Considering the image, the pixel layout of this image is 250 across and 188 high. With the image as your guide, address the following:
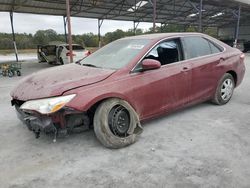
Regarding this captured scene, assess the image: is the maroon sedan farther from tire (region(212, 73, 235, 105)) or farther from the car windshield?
tire (region(212, 73, 235, 105))

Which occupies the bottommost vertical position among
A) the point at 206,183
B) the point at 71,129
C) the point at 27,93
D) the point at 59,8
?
the point at 206,183

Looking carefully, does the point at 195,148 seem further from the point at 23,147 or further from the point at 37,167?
the point at 23,147

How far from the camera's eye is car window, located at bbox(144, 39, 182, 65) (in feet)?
12.0

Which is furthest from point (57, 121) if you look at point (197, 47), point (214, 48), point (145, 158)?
point (214, 48)

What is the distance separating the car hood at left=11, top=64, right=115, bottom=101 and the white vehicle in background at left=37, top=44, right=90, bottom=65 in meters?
8.83

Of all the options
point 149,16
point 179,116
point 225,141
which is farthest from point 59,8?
point 225,141

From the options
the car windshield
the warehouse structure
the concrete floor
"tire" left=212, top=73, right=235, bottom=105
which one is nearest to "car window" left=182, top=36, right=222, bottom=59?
"tire" left=212, top=73, right=235, bottom=105

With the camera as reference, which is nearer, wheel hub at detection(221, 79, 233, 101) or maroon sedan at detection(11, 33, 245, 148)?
maroon sedan at detection(11, 33, 245, 148)

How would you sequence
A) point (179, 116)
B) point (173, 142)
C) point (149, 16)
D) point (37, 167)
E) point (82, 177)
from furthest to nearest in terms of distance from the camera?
point (149, 16), point (179, 116), point (173, 142), point (37, 167), point (82, 177)

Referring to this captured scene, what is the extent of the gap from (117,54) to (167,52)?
812mm

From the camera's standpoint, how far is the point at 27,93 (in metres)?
3.06

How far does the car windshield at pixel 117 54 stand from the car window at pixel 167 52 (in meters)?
0.19

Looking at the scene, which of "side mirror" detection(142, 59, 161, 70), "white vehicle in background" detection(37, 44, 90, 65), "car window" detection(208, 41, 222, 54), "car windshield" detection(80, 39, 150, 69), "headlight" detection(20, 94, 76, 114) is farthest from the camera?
"white vehicle in background" detection(37, 44, 90, 65)

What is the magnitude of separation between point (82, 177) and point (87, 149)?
0.64 meters
